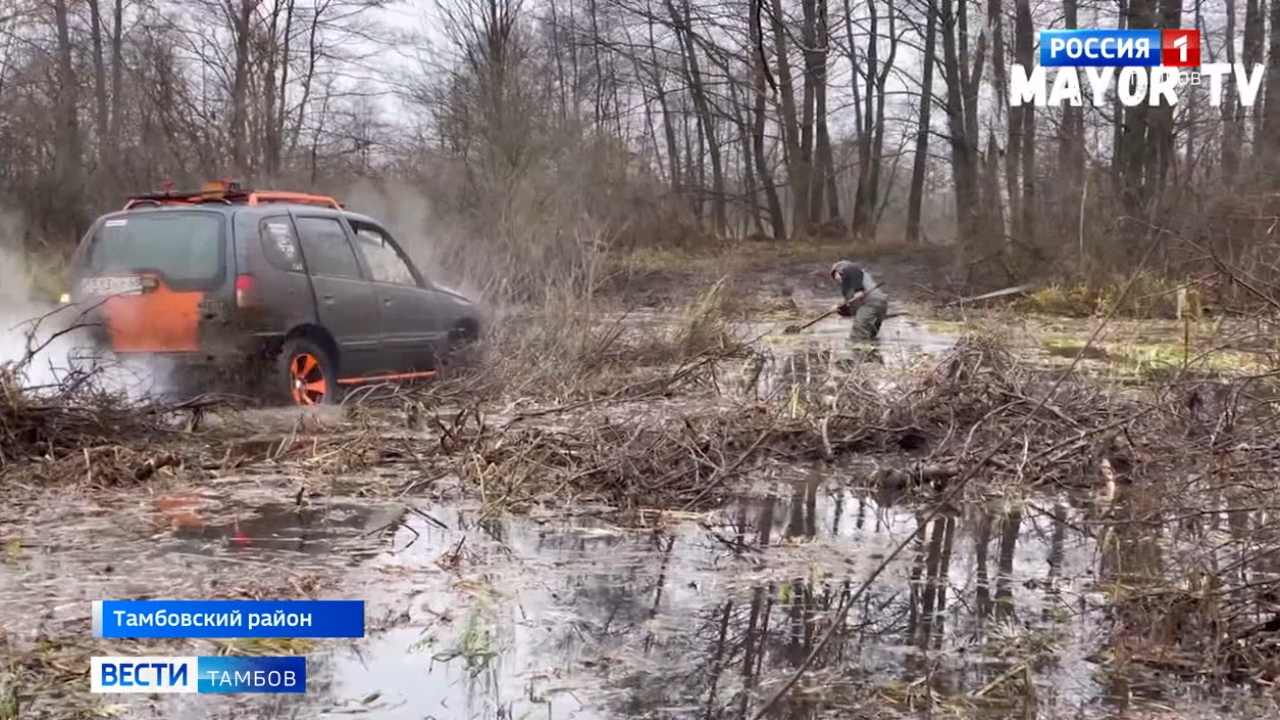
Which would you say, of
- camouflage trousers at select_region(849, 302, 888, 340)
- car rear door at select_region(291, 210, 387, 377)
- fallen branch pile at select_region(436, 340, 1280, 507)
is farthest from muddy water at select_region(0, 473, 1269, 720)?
camouflage trousers at select_region(849, 302, 888, 340)

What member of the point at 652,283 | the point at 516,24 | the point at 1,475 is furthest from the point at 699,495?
the point at 516,24

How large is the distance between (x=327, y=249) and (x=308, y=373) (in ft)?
3.33

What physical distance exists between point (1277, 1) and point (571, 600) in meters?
20.6

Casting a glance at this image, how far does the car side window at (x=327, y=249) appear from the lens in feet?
31.9

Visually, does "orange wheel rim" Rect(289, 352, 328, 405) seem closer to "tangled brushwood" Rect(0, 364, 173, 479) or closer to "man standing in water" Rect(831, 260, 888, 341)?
"tangled brushwood" Rect(0, 364, 173, 479)

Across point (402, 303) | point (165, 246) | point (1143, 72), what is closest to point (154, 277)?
point (165, 246)

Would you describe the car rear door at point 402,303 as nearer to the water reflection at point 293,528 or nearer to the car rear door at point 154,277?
the car rear door at point 154,277

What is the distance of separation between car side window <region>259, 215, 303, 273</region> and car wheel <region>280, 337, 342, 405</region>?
55 cm

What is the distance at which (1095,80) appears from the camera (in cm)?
2280

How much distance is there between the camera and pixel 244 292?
355 inches

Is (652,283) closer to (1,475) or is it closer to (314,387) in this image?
(314,387)
